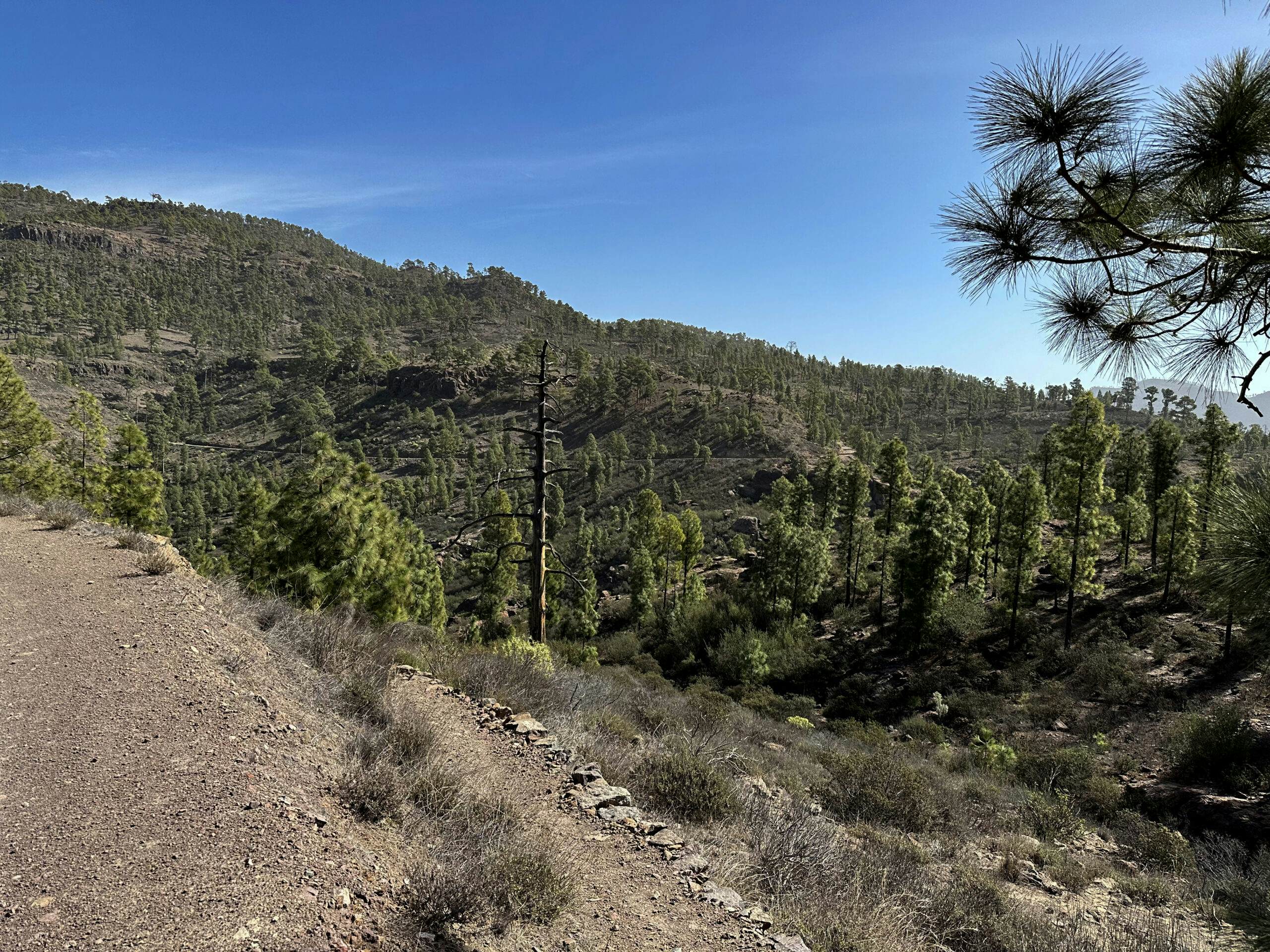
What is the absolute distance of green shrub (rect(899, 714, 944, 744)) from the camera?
22.7 meters

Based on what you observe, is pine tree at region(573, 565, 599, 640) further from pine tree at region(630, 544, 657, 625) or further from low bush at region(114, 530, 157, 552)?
low bush at region(114, 530, 157, 552)

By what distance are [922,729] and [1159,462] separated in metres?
21.0

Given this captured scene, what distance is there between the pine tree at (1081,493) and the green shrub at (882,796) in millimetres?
20414

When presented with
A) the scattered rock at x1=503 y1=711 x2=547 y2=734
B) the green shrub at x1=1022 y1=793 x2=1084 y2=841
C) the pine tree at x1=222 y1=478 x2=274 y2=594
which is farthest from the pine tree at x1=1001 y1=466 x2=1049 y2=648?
the pine tree at x1=222 y1=478 x2=274 y2=594

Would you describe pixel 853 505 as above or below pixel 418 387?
below

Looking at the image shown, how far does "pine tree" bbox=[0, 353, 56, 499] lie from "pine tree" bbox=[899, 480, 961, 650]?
36.9m

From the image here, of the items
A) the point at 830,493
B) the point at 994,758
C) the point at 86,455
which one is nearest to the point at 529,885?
the point at 994,758

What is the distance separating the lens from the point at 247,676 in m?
5.60

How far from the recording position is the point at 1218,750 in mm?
16562

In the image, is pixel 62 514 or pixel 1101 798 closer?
pixel 62 514

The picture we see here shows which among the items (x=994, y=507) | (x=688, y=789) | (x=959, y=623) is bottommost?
(x=959, y=623)

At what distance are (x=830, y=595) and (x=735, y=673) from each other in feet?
36.3

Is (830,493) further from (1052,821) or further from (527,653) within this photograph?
(527,653)

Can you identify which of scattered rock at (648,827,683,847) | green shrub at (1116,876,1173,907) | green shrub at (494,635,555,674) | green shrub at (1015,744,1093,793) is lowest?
green shrub at (1015,744,1093,793)
